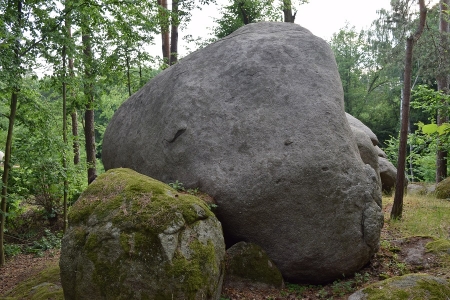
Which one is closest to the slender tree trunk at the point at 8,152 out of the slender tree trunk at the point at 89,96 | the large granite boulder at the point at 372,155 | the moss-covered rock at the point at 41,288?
the moss-covered rock at the point at 41,288

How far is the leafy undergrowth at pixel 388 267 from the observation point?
5.77 m

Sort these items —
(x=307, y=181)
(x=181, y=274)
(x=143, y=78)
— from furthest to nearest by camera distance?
(x=143, y=78) < (x=307, y=181) < (x=181, y=274)

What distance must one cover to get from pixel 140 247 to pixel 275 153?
8.63 feet

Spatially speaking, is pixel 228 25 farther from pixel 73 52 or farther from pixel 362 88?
pixel 362 88

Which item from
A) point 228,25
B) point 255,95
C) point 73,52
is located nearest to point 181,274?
point 255,95

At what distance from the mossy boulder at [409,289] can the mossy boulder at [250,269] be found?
3.82 feet

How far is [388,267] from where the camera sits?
20.9 ft

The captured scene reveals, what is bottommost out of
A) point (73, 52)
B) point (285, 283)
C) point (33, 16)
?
point (285, 283)

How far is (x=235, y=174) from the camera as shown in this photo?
19.9 feet


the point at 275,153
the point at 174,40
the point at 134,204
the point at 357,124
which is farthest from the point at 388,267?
the point at 174,40

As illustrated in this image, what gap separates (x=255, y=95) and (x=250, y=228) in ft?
7.38

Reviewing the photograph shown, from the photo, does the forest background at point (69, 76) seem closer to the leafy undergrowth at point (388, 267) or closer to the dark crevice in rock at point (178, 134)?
the leafy undergrowth at point (388, 267)

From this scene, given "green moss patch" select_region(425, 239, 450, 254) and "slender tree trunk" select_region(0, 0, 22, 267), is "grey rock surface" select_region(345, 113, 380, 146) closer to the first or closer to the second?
"green moss patch" select_region(425, 239, 450, 254)

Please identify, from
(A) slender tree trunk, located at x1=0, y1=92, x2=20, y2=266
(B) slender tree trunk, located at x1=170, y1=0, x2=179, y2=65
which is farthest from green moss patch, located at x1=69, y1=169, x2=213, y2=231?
(B) slender tree trunk, located at x1=170, y1=0, x2=179, y2=65
